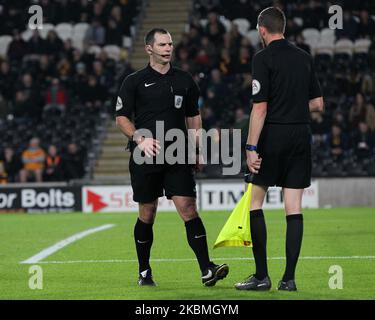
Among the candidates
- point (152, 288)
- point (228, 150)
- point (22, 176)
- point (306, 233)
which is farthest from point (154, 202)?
point (22, 176)

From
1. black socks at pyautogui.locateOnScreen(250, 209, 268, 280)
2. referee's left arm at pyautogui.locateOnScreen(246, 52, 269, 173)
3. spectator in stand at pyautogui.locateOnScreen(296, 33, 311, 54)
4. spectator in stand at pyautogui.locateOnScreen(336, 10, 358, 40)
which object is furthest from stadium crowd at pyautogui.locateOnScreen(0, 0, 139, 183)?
referee's left arm at pyautogui.locateOnScreen(246, 52, 269, 173)

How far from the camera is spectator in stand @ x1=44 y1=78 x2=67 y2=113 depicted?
86.6 feet

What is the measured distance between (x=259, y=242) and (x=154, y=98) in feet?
5.28

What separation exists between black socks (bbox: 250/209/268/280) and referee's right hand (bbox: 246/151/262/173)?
0.38m

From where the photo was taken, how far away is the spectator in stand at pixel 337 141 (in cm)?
2356

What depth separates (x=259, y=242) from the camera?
356 inches

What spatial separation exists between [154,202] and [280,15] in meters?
2.06

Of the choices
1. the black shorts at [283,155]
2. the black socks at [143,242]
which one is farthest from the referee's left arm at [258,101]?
the black socks at [143,242]

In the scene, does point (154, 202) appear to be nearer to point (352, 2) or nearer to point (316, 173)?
point (316, 173)

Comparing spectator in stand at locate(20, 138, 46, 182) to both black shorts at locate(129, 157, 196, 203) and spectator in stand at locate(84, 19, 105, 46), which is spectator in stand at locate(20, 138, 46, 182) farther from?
black shorts at locate(129, 157, 196, 203)

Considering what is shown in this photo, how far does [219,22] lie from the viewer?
26.7m

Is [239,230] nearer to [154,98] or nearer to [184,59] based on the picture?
[154,98]

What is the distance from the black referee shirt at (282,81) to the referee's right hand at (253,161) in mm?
331

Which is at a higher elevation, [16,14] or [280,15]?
[16,14]
